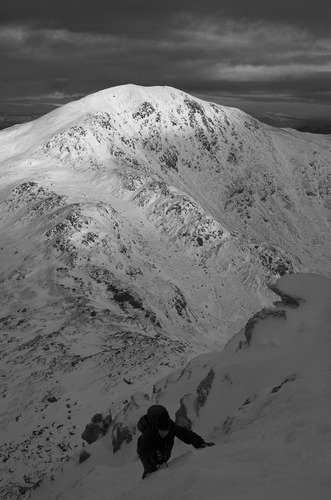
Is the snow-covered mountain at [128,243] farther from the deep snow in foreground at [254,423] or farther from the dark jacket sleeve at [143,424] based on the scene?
the dark jacket sleeve at [143,424]

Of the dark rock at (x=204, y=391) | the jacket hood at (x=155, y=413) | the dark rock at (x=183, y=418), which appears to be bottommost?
the dark rock at (x=183, y=418)

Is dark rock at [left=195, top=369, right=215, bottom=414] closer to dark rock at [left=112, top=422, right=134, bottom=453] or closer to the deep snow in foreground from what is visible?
the deep snow in foreground

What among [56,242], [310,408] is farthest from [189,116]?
[310,408]

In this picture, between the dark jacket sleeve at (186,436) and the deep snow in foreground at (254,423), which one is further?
the dark jacket sleeve at (186,436)

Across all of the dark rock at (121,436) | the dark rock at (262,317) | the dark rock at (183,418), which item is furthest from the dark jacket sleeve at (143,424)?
the dark rock at (262,317)

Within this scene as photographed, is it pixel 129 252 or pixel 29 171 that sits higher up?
pixel 29 171

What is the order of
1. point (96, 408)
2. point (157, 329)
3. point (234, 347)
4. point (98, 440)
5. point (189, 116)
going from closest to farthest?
point (98, 440)
point (234, 347)
point (96, 408)
point (157, 329)
point (189, 116)

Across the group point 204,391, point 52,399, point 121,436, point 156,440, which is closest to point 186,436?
point 156,440

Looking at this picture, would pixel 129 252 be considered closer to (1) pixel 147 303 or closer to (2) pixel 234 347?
(1) pixel 147 303
